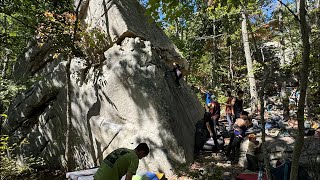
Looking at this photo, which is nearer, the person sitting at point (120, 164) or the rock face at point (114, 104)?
the person sitting at point (120, 164)

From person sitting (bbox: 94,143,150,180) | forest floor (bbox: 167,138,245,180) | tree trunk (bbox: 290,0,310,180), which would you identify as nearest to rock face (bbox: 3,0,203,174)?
forest floor (bbox: 167,138,245,180)

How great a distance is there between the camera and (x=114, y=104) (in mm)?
8812

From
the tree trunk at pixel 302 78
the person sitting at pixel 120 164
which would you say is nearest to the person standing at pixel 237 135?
the person sitting at pixel 120 164

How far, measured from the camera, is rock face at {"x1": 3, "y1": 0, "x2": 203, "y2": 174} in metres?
8.12

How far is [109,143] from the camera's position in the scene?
341 inches

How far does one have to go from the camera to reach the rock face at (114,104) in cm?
812

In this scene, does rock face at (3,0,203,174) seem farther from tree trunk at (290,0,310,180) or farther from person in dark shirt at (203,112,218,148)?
tree trunk at (290,0,310,180)

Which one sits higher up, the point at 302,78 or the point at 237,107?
the point at 302,78

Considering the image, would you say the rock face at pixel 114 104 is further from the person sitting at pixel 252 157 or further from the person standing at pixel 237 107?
the person sitting at pixel 252 157

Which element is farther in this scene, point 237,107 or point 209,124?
point 237,107

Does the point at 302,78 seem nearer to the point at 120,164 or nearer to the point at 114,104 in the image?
the point at 120,164

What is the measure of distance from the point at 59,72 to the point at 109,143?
12.6 feet

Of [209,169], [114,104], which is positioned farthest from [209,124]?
[114,104]

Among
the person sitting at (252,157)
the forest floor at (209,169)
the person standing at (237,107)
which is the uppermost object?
the person standing at (237,107)
